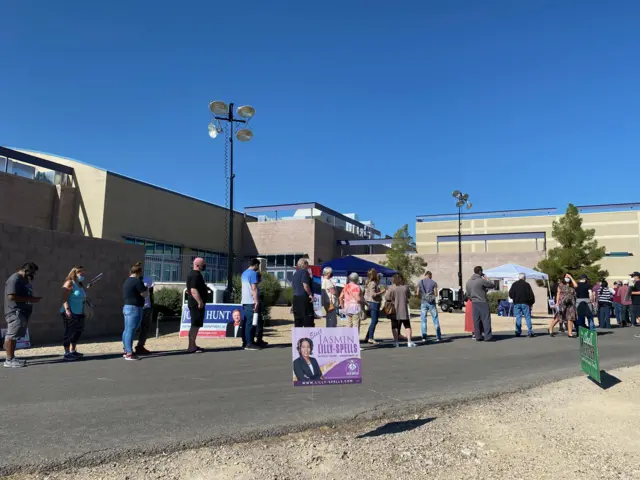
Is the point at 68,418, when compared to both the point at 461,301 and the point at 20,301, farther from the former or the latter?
the point at 461,301

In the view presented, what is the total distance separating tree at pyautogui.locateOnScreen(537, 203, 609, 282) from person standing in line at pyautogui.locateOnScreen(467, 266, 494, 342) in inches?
675

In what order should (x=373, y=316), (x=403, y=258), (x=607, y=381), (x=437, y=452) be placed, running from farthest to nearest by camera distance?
(x=403, y=258)
(x=373, y=316)
(x=607, y=381)
(x=437, y=452)

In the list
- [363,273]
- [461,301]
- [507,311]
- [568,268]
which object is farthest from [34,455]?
[568,268]

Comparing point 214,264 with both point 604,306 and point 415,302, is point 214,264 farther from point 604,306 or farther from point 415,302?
point 604,306

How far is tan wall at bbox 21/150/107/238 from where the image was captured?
28.0 metres

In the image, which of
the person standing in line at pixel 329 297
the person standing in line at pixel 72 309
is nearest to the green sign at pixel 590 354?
the person standing in line at pixel 329 297

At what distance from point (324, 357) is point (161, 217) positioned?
29.2m

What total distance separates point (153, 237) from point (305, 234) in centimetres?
1156

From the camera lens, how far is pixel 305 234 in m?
38.2

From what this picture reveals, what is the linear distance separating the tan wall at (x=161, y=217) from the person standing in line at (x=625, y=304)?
2464cm

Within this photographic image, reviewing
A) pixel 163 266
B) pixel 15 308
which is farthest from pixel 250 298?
pixel 163 266

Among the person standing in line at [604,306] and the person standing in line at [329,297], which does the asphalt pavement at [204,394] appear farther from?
the person standing in line at [604,306]

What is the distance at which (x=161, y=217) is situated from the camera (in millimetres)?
32156

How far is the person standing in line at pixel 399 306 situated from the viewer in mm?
10789
